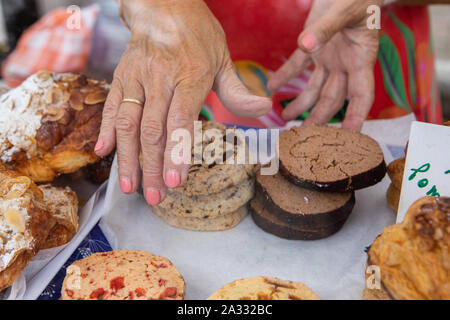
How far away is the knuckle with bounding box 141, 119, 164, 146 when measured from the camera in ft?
3.26

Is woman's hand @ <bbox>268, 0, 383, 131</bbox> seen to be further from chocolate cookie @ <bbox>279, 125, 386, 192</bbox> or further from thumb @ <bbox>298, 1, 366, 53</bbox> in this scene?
chocolate cookie @ <bbox>279, 125, 386, 192</bbox>

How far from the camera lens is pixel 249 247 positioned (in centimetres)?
118

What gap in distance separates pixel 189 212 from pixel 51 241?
40 centimetres

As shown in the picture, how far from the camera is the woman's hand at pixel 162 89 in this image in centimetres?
100

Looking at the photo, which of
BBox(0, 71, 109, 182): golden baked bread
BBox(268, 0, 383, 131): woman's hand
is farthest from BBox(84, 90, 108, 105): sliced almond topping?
BBox(268, 0, 383, 131): woman's hand

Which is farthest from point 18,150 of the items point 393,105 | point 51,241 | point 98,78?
point 393,105

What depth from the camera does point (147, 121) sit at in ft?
3.28

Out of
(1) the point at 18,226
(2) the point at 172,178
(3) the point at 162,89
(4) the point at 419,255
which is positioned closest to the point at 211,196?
(2) the point at 172,178

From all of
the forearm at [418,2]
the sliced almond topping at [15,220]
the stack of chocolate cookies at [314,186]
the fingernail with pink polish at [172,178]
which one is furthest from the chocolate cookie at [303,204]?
the forearm at [418,2]

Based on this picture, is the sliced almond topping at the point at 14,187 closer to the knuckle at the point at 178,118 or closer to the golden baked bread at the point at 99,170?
the golden baked bread at the point at 99,170

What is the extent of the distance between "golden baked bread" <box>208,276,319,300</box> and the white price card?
0.35 metres

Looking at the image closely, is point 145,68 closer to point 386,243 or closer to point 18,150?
point 18,150

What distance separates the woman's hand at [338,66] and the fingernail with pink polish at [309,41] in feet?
0.09

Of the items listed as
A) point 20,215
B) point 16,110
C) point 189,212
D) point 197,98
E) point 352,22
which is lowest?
point 189,212
